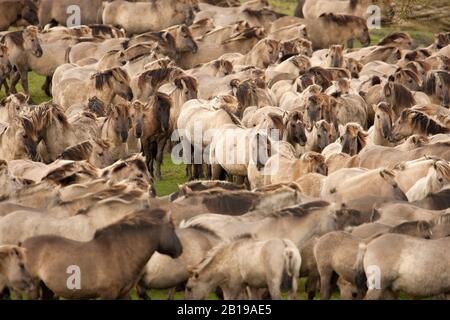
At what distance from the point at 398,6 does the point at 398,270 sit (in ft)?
67.7

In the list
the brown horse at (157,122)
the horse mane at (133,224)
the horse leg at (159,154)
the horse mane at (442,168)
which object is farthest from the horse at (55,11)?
the horse mane at (133,224)

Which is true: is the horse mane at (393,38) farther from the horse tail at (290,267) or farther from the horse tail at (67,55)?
the horse tail at (290,267)

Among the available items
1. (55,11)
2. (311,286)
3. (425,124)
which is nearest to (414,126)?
(425,124)

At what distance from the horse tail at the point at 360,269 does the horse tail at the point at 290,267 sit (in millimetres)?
661

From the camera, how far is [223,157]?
18281 millimetres

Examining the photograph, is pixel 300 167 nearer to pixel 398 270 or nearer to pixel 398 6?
pixel 398 270

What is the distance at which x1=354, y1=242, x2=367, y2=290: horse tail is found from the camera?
1251 cm

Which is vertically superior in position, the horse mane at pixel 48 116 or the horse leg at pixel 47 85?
the horse mane at pixel 48 116

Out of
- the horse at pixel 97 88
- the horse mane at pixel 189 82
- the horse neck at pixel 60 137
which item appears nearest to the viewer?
the horse neck at pixel 60 137

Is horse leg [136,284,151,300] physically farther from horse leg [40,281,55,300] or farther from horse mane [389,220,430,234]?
horse mane [389,220,430,234]

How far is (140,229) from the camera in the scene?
1238 cm

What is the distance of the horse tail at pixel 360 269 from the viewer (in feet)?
41.0

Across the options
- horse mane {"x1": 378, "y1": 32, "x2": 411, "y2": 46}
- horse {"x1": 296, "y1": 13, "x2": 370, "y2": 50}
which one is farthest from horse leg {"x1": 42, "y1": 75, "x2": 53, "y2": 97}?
horse mane {"x1": 378, "y1": 32, "x2": 411, "y2": 46}

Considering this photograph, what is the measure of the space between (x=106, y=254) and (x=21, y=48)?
13.7m
